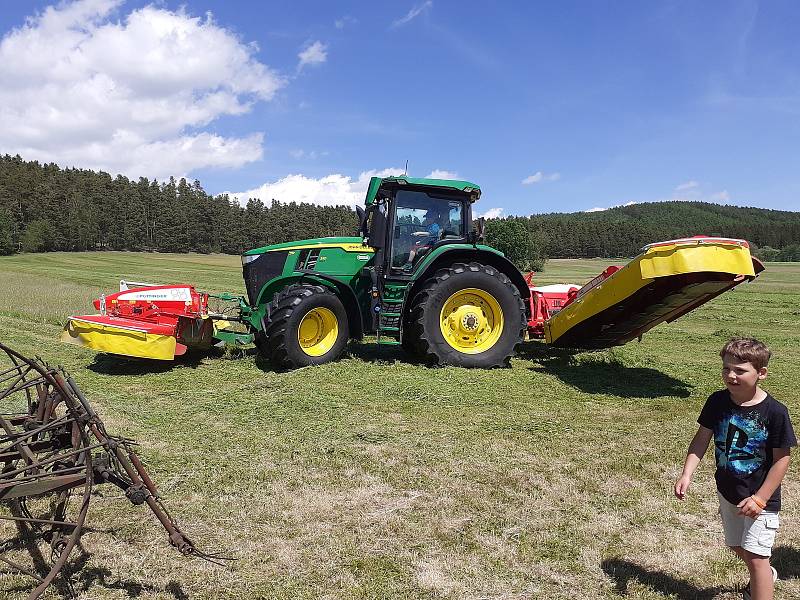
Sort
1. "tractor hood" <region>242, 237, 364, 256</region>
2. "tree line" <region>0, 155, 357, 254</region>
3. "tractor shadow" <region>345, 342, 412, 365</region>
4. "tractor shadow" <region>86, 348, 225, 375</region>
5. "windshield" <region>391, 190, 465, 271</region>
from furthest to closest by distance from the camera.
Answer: "tree line" <region>0, 155, 357, 254</region> → "tractor shadow" <region>345, 342, 412, 365</region> → "tractor hood" <region>242, 237, 364, 256</region> → "windshield" <region>391, 190, 465, 271</region> → "tractor shadow" <region>86, 348, 225, 375</region>

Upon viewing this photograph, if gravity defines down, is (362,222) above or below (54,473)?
above

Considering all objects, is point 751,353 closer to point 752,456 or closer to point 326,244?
point 752,456

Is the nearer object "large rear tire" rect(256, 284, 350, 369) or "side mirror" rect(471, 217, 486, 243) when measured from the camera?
"large rear tire" rect(256, 284, 350, 369)

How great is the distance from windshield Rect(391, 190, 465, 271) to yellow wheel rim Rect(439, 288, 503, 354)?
802mm

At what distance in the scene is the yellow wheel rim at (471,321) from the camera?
7695 millimetres

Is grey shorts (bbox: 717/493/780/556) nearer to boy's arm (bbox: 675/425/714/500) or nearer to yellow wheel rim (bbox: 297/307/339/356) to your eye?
boy's arm (bbox: 675/425/714/500)

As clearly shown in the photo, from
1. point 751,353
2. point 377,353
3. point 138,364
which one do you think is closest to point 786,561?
point 751,353

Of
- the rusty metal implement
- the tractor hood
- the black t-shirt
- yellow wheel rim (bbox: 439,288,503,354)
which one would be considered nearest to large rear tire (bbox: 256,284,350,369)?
the tractor hood

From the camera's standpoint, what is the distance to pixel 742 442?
2588mm

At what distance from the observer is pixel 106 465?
8.71 feet

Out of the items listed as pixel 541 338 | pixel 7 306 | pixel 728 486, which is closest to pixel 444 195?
pixel 541 338

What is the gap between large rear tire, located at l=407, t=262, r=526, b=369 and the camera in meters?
7.43

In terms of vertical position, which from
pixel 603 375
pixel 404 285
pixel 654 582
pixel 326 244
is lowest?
pixel 654 582

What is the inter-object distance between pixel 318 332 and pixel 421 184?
7.89 ft
